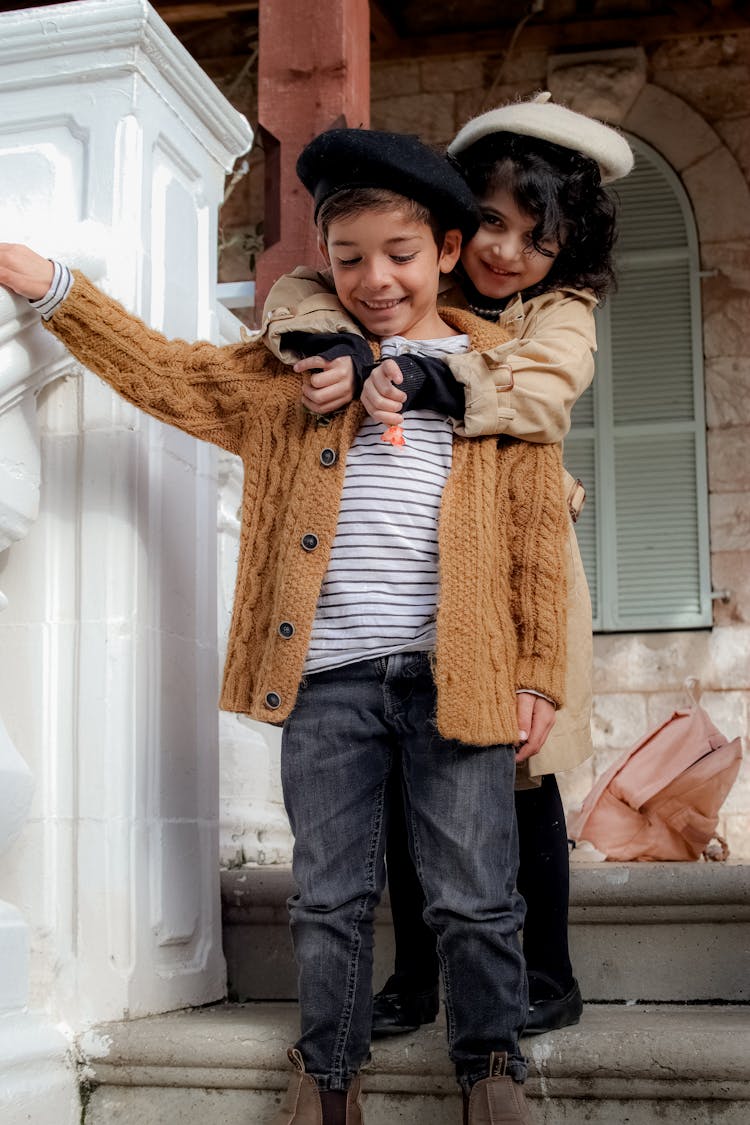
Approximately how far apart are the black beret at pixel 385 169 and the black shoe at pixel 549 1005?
116 centimetres

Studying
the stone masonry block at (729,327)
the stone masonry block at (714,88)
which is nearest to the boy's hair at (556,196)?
the stone masonry block at (729,327)

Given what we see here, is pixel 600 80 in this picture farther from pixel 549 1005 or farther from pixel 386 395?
pixel 549 1005

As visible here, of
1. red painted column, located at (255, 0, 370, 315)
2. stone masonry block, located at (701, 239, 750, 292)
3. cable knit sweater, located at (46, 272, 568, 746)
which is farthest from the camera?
stone masonry block, located at (701, 239, 750, 292)

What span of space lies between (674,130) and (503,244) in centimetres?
415

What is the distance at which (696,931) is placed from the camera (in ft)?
7.91

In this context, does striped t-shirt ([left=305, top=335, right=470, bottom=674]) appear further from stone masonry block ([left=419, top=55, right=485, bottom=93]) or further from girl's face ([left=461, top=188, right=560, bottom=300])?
stone masonry block ([left=419, top=55, right=485, bottom=93])

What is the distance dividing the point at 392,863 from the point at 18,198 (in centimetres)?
125

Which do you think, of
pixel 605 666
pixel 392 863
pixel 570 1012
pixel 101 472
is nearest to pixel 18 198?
pixel 101 472

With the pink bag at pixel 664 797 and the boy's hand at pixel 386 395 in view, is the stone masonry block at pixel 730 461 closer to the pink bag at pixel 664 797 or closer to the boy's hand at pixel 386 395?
the pink bag at pixel 664 797

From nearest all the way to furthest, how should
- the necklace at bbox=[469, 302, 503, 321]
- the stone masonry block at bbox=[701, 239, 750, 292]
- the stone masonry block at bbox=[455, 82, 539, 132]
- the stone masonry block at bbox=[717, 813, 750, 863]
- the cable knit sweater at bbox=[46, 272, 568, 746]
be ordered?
1. the cable knit sweater at bbox=[46, 272, 568, 746]
2. the necklace at bbox=[469, 302, 503, 321]
3. the stone masonry block at bbox=[717, 813, 750, 863]
4. the stone masonry block at bbox=[701, 239, 750, 292]
5. the stone masonry block at bbox=[455, 82, 539, 132]

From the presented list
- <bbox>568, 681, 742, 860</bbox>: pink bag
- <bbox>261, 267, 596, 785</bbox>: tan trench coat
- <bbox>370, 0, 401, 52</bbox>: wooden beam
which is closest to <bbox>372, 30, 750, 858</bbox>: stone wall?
<bbox>370, 0, 401, 52</bbox>: wooden beam

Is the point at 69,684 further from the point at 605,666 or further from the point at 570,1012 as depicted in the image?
the point at 605,666

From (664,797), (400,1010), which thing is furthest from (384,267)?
(664,797)

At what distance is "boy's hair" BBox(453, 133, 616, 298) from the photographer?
2.14m
